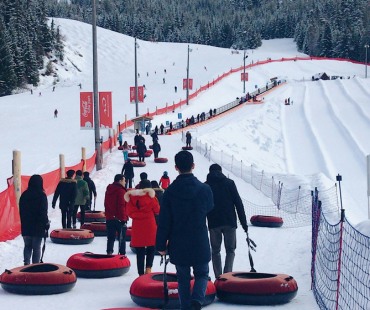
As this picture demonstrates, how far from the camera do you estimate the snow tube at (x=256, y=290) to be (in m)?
8.77

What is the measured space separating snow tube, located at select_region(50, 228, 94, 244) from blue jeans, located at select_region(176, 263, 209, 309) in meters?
7.90

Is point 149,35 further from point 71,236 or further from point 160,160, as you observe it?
point 71,236

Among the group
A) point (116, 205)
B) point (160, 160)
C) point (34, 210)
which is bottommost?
point (160, 160)

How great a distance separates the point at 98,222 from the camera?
16859mm

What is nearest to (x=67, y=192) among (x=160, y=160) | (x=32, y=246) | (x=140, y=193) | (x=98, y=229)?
(x=98, y=229)

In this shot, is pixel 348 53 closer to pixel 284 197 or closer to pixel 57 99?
pixel 57 99

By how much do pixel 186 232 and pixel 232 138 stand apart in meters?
41.4

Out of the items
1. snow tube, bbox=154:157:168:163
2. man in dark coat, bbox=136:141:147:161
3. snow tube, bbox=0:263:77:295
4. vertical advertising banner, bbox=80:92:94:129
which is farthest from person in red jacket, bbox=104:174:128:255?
snow tube, bbox=154:157:168:163

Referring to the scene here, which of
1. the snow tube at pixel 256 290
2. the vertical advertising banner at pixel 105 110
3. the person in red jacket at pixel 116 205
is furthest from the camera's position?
the vertical advertising banner at pixel 105 110

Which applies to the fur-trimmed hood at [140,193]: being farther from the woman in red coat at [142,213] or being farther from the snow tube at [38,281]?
the snow tube at [38,281]

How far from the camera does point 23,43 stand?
347 ft

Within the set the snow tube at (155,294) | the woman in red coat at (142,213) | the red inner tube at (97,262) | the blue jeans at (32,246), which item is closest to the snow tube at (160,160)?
the red inner tube at (97,262)

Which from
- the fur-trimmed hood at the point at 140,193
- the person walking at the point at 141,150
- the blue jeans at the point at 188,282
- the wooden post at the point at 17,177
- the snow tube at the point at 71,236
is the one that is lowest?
the person walking at the point at 141,150

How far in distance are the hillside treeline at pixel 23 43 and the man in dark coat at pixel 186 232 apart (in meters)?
89.0
